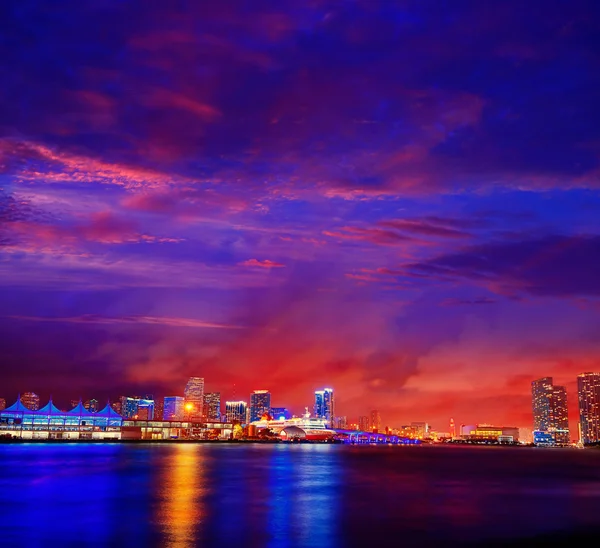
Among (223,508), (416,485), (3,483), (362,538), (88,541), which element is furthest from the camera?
(416,485)

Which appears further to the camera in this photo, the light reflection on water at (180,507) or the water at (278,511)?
the water at (278,511)

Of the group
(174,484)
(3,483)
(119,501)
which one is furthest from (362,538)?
(3,483)

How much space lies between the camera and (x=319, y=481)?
250 ft

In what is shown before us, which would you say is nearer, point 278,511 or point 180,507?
point 278,511

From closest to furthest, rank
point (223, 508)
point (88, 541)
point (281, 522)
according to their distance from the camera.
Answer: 1. point (88, 541)
2. point (281, 522)
3. point (223, 508)

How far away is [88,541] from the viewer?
33719 millimetres

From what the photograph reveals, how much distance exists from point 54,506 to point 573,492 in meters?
54.9

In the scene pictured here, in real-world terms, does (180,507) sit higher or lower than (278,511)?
higher

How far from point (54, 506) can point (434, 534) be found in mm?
29693

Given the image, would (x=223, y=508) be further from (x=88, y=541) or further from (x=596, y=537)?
(x=596, y=537)

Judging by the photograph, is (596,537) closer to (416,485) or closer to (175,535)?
(175,535)

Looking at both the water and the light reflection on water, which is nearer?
the light reflection on water

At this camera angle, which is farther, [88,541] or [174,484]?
[174,484]

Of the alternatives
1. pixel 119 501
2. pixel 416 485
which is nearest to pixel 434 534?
pixel 119 501
